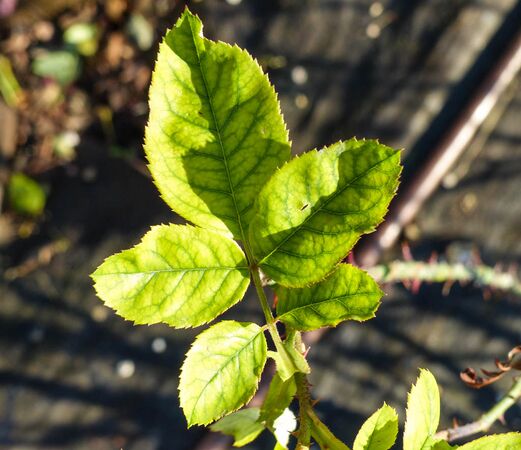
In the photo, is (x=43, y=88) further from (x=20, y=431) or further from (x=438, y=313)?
(x=438, y=313)

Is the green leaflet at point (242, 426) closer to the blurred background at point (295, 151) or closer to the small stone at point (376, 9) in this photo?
the blurred background at point (295, 151)

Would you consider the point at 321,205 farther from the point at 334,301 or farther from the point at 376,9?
the point at 376,9

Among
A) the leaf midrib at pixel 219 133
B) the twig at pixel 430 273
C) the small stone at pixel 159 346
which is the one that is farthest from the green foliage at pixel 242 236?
the small stone at pixel 159 346

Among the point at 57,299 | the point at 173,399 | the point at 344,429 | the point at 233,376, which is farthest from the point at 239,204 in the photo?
the point at 57,299

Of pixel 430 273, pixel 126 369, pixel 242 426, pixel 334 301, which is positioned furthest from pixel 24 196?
pixel 334 301

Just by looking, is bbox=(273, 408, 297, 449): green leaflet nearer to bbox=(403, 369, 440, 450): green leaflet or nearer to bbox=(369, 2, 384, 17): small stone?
bbox=(403, 369, 440, 450): green leaflet

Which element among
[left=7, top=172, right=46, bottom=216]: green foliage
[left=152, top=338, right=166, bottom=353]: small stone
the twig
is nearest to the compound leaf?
the twig
